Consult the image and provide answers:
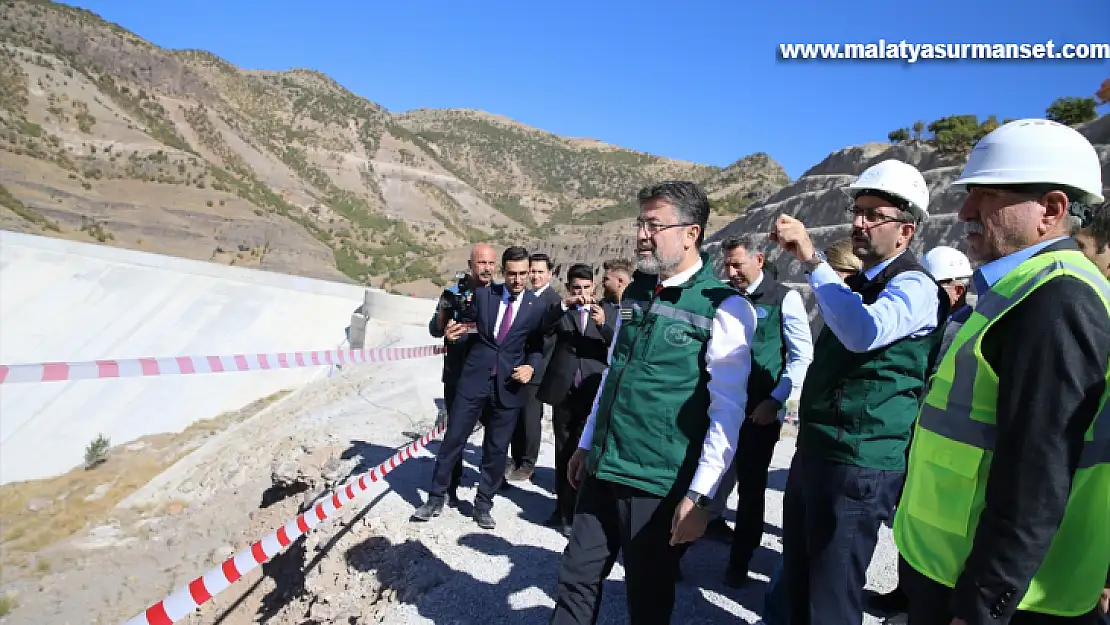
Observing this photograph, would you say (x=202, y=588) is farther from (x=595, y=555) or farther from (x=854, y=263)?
(x=854, y=263)

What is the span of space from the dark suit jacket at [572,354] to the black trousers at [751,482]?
1.31 metres

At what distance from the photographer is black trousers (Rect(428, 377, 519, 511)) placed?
5066 millimetres

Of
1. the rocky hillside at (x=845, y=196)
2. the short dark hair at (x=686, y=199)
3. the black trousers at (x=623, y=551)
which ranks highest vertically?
the rocky hillside at (x=845, y=196)

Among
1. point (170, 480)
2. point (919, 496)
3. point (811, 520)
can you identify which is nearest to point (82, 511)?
point (170, 480)

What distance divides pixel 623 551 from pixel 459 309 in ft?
10.2

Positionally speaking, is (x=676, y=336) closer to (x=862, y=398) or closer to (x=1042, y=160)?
(x=862, y=398)

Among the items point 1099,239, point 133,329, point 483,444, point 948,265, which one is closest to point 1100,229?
point 1099,239

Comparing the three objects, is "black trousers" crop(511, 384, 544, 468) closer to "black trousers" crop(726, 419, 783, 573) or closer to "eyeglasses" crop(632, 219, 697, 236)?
"black trousers" crop(726, 419, 783, 573)

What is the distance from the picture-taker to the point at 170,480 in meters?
9.56

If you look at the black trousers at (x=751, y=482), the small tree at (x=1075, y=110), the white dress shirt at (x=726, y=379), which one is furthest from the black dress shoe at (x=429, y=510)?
the small tree at (x=1075, y=110)

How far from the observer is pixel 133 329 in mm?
18344

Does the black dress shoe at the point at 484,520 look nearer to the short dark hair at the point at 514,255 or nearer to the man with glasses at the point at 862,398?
the short dark hair at the point at 514,255

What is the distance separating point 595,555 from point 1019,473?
5.44 feet

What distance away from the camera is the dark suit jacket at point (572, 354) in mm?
5055
